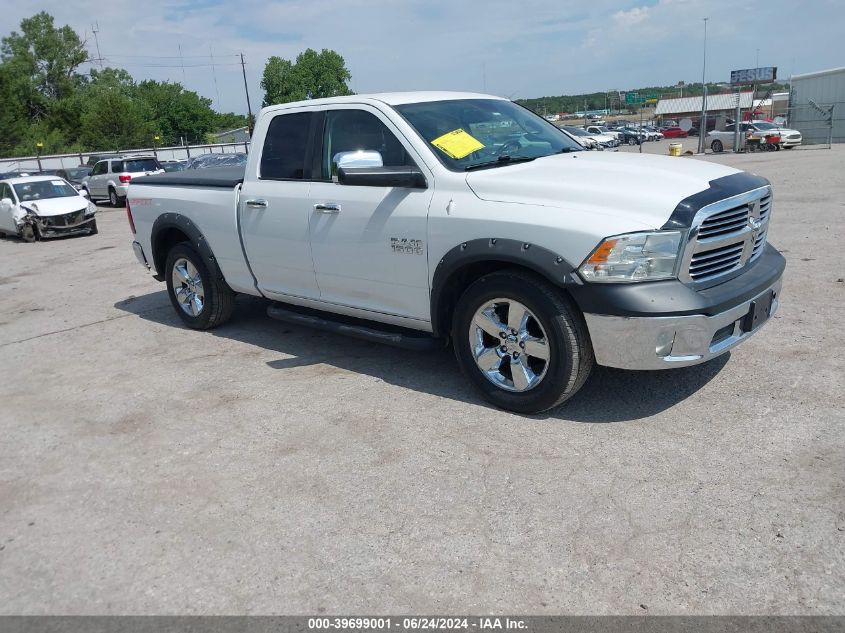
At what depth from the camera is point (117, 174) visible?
78.3 ft

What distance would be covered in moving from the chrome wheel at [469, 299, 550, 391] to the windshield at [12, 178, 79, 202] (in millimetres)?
15570

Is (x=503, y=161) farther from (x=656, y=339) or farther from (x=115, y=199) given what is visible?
(x=115, y=199)

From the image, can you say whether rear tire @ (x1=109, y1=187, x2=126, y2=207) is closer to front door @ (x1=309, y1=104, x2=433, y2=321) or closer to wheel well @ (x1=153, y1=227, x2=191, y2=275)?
wheel well @ (x1=153, y1=227, x2=191, y2=275)

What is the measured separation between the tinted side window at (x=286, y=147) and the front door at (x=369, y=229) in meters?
0.23

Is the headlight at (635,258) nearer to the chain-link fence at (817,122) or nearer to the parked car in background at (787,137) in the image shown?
the parked car in background at (787,137)

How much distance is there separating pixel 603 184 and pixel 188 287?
436cm

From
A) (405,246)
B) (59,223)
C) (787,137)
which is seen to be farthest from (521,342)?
(787,137)

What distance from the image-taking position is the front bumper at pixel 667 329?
3709mm

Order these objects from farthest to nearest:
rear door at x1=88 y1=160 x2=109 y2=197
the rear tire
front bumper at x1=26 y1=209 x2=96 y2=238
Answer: rear door at x1=88 y1=160 x2=109 y2=197 → the rear tire → front bumper at x1=26 y1=209 x2=96 y2=238

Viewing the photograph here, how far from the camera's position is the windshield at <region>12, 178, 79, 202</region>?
1683 centimetres

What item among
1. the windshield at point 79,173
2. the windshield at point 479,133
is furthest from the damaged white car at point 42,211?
the windshield at point 479,133

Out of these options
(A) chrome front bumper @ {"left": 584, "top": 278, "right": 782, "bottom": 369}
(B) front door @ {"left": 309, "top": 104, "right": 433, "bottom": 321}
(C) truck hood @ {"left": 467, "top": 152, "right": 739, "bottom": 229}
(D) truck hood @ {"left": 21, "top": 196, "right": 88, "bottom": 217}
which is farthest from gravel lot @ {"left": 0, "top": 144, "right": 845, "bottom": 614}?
(D) truck hood @ {"left": 21, "top": 196, "right": 88, "bottom": 217}

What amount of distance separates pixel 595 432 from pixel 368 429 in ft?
4.49

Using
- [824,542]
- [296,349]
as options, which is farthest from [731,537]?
[296,349]
